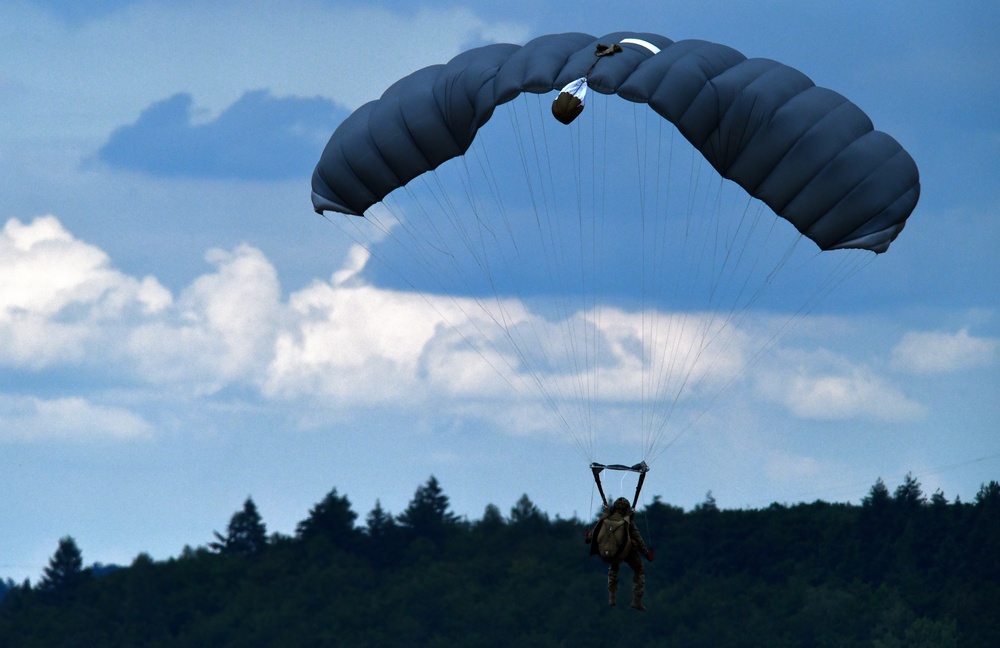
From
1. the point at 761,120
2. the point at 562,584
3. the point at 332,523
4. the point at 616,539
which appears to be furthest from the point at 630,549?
the point at 332,523

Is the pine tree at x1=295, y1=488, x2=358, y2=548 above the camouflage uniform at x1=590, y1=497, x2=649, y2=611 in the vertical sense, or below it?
above

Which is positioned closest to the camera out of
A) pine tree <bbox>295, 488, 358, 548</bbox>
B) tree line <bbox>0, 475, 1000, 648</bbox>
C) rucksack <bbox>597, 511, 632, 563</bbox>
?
rucksack <bbox>597, 511, 632, 563</bbox>

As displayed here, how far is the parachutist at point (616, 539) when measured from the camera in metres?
32.0

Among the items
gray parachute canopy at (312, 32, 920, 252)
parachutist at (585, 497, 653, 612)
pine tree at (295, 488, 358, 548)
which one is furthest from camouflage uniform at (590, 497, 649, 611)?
pine tree at (295, 488, 358, 548)

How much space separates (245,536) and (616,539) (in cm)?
9862

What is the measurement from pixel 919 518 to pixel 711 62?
81473 millimetres

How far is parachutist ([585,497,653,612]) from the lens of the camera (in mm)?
32000

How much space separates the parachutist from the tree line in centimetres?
6736

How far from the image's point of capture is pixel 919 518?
4363 inches

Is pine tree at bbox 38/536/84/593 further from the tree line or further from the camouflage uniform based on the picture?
the camouflage uniform

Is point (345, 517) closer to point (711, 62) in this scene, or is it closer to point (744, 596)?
point (744, 596)

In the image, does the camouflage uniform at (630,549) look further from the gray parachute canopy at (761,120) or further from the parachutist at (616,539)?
the gray parachute canopy at (761,120)

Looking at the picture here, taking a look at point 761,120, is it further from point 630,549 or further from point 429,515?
point 429,515

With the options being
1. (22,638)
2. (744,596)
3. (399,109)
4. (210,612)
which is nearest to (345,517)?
(210,612)
